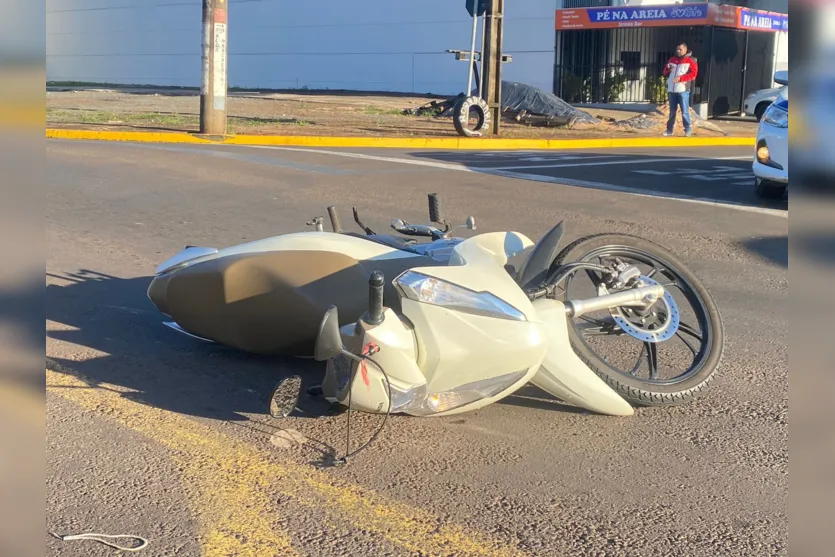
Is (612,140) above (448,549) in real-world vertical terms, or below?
above

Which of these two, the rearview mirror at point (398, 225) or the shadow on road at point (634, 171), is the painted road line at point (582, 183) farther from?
the rearview mirror at point (398, 225)

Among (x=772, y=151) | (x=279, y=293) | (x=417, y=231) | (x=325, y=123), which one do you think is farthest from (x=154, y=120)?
→ (x=279, y=293)

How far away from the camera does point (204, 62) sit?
17375 mm

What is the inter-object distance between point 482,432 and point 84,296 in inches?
125

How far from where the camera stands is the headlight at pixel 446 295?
144 inches

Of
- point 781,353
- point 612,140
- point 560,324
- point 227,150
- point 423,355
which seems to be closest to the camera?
point 423,355

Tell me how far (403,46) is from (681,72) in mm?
23869

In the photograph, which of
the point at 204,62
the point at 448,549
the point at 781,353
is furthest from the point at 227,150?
the point at 448,549

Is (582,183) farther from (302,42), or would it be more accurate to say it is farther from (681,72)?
(302,42)

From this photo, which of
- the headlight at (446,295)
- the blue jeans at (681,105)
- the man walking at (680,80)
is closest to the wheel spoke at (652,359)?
the headlight at (446,295)

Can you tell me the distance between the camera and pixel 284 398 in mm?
3869

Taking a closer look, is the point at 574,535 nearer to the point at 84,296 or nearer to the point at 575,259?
the point at 575,259

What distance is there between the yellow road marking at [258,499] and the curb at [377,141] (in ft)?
42.6

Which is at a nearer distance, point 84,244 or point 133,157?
point 84,244
